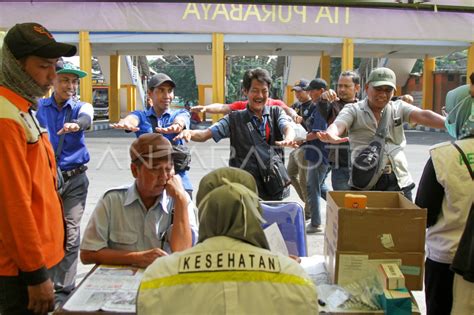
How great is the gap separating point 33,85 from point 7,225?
0.62 m

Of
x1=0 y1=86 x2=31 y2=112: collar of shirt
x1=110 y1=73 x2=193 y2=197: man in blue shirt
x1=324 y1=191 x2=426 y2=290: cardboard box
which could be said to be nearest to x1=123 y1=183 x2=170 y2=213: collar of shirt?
x1=0 y1=86 x2=31 y2=112: collar of shirt

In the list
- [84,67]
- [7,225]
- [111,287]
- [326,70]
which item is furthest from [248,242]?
[326,70]

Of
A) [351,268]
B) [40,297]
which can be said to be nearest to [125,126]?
[40,297]

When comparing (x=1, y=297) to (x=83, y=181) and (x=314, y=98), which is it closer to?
(x=83, y=181)

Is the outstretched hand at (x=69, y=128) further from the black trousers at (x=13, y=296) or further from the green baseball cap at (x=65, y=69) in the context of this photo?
the black trousers at (x=13, y=296)

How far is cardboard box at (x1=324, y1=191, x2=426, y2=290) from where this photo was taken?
7.11 ft

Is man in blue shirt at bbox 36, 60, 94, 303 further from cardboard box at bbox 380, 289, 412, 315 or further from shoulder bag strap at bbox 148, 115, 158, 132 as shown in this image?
cardboard box at bbox 380, 289, 412, 315

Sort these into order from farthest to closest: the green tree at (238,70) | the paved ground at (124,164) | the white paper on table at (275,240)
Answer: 1. the green tree at (238,70)
2. the paved ground at (124,164)
3. the white paper on table at (275,240)

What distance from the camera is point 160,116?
3957 millimetres

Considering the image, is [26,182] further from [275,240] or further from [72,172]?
[72,172]

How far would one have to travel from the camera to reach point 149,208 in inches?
99.3

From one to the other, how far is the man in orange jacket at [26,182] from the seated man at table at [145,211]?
0.28 metres

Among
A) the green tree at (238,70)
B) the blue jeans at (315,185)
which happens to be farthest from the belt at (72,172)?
the green tree at (238,70)

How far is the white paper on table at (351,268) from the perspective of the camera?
219 cm
